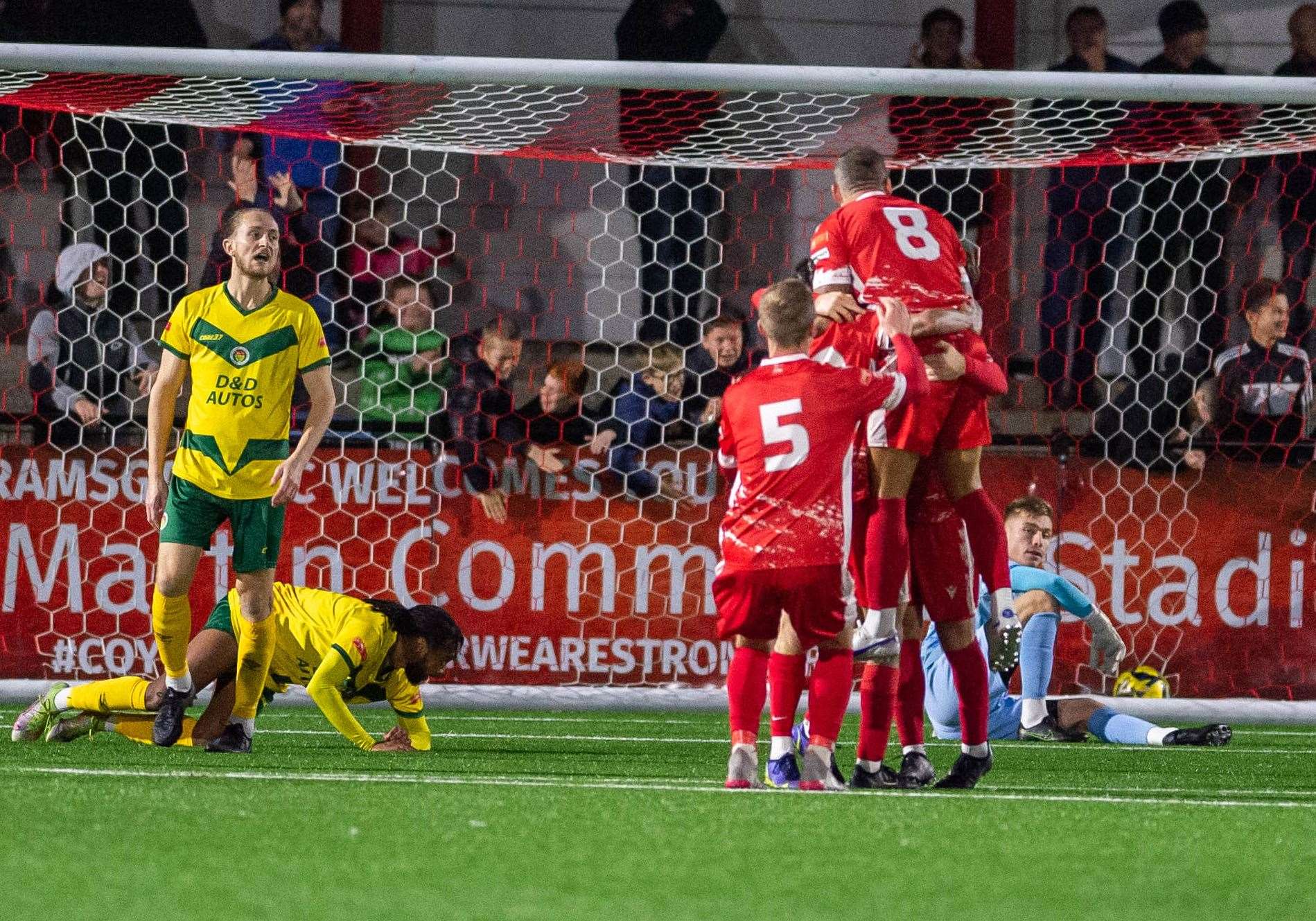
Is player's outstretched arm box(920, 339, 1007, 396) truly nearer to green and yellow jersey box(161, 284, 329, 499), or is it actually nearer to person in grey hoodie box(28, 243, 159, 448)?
green and yellow jersey box(161, 284, 329, 499)

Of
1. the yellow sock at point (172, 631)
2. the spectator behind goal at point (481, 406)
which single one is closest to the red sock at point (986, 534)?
the yellow sock at point (172, 631)

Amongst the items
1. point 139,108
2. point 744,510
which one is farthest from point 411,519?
point 744,510

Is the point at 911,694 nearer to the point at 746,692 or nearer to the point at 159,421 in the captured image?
the point at 746,692

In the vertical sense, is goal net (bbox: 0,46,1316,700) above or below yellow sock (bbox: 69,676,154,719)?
above

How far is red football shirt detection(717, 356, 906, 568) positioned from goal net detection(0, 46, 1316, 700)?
7.21ft

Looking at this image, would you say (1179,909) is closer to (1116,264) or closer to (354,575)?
(354,575)

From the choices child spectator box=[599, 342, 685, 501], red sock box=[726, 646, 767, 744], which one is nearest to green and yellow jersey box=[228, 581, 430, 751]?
red sock box=[726, 646, 767, 744]

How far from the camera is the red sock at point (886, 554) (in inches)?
172

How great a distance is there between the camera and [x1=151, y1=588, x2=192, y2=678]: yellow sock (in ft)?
17.5

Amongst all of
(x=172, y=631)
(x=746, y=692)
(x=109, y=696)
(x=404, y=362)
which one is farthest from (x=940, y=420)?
(x=404, y=362)

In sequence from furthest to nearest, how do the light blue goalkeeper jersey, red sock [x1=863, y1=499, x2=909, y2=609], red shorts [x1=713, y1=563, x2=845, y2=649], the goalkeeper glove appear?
the light blue goalkeeper jersey, the goalkeeper glove, red sock [x1=863, y1=499, x2=909, y2=609], red shorts [x1=713, y1=563, x2=845, y2=649]

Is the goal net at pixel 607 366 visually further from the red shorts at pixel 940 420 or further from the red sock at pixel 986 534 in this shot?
the red sock at pixel 986 534

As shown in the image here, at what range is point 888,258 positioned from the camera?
4.47 meters

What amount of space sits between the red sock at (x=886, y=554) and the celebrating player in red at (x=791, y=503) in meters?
0.20
